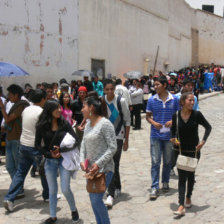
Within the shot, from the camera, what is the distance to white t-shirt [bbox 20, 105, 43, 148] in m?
5.16

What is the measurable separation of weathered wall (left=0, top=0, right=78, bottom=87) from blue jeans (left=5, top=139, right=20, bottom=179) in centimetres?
744

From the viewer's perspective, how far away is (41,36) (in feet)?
46.6

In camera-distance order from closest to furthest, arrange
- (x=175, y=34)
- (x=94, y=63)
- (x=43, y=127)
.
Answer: (x=43, y=127), (x=94, y=63), (x=175, y=34)

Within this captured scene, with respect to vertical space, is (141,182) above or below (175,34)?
below

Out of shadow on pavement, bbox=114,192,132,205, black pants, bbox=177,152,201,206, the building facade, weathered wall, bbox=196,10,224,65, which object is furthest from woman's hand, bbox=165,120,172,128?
weathered wall, bbox=196,10,224,65

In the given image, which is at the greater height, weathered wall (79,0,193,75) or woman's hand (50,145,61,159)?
weathered wall (79,0,193,75)

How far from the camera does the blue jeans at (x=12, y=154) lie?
18.6 feet

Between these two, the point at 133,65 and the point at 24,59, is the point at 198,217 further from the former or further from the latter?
the point at 133,65

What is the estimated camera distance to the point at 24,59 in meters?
13.5

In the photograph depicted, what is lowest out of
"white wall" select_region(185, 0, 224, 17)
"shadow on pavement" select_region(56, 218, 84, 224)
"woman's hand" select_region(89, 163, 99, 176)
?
"shadow on pavement" select_region(56, 218, 84, 224)

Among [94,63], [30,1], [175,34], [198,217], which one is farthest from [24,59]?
[175,34]

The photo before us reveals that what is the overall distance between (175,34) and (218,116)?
17315mm

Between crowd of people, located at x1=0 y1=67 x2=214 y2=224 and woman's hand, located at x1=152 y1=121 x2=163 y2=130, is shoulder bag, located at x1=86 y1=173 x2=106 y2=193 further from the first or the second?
woman's hand, located at x1=152 y1=121 x2=163 y2=130

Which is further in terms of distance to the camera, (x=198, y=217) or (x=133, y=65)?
(x=133, y=65)
